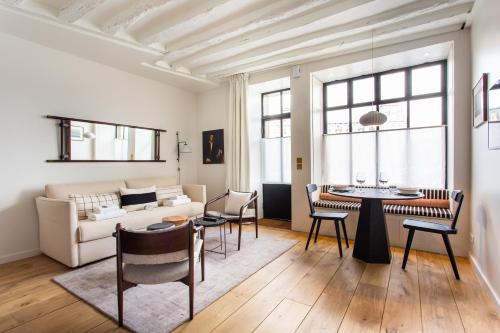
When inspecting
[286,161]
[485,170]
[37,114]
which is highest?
[37,114]

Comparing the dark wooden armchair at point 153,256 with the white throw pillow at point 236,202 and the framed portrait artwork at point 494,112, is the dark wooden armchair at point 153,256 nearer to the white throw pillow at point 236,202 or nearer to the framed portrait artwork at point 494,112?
the white throw pillow at point 236,202

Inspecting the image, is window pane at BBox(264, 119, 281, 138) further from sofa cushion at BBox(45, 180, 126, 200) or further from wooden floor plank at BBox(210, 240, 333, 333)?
sofa cushion at BBox(45, 180, 126, 200)

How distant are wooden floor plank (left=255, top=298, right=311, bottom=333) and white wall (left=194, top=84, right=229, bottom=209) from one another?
3.36 metres

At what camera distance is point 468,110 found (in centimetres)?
306

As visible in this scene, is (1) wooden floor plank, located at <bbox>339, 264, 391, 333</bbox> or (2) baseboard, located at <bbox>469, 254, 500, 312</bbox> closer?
(1) wooden floor plank, located at <bbox>339, 264, 391, 333</bbox>

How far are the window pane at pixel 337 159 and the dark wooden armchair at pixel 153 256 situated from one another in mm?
3339

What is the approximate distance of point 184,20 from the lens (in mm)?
2902

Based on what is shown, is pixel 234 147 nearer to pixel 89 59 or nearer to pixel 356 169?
pixel 356 169

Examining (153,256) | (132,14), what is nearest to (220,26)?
(132,14)

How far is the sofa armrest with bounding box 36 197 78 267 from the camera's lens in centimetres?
276

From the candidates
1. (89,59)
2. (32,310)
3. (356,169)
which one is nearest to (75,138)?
(89,59)

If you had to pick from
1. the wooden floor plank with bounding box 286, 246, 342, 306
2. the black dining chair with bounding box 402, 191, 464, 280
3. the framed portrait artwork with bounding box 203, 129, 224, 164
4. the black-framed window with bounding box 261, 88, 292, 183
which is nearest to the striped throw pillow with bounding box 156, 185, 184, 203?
the framed portrait artwork with bounding box 203, 129, 224, 164

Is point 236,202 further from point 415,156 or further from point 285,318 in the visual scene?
point 415,156

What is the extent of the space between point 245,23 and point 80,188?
10.3 ft
